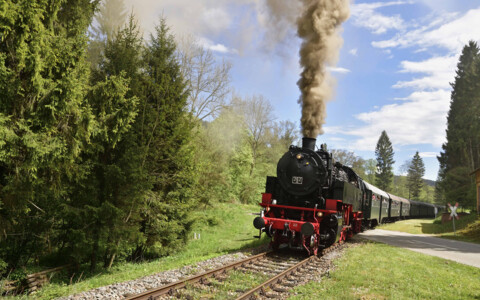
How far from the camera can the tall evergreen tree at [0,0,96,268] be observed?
6008mm

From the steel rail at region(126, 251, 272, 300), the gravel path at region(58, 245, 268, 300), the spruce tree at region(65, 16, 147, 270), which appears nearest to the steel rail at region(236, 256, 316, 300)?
the steel rail at region(126, 251, 272, 300)

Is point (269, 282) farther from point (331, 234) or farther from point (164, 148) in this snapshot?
point (164, 148)

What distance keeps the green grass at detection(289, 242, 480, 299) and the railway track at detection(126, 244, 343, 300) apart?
541 mm

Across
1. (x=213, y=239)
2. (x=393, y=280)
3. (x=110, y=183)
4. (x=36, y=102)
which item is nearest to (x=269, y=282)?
(x=393, y=280)

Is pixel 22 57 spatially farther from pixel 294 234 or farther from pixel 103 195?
pixel 294 234

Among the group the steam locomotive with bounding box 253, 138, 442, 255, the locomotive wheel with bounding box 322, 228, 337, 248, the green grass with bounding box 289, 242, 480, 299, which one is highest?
the steam locomotive with bounding box 253, 138, 442, 255

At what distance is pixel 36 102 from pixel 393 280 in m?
8.76

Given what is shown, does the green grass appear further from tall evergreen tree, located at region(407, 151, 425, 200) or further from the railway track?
tall evergreen tree, located at region(407, 151, 425, 200)

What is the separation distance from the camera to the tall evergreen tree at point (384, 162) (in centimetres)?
7788

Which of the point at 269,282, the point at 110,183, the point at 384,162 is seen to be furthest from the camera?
the point at 384,162

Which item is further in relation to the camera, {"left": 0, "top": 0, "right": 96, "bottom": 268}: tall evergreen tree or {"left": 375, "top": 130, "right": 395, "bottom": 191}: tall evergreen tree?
{"left": 375, "top": 130, "right": 395, "bottom": 191}: tall evergreen tree

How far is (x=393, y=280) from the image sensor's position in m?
7.57

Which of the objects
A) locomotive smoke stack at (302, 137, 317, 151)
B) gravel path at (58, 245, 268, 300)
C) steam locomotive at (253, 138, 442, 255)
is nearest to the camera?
gravel path at (58, 245, 268, 300)

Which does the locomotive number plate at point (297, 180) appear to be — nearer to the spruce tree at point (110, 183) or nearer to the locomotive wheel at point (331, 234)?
the locomotive wheel at point (331, 234)
